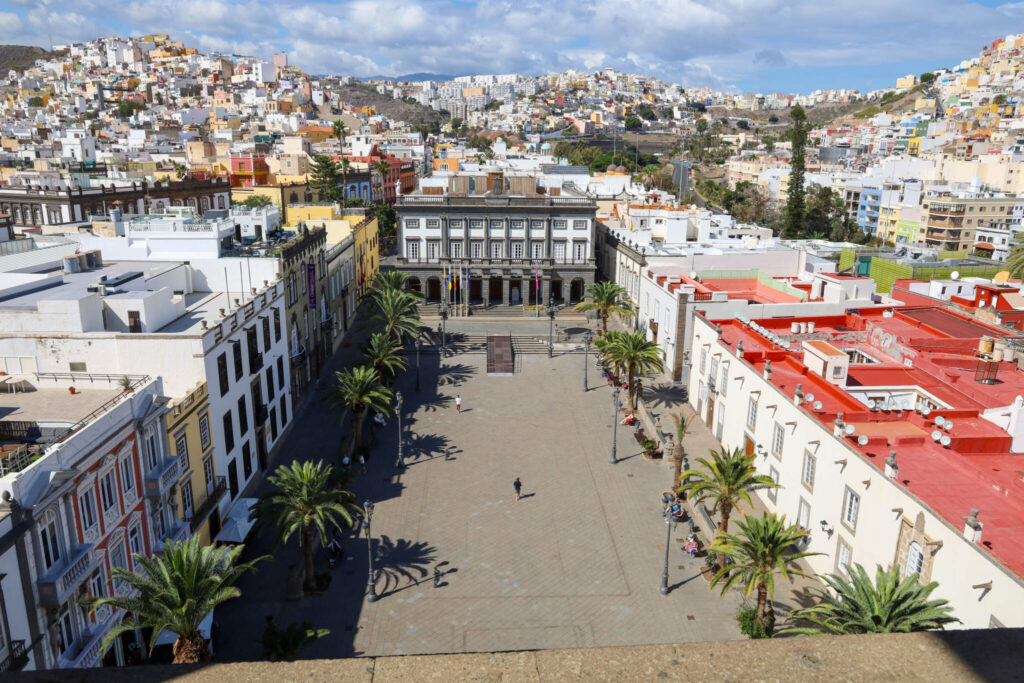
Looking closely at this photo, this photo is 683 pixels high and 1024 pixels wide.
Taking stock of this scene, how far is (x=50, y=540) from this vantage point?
18891 mm

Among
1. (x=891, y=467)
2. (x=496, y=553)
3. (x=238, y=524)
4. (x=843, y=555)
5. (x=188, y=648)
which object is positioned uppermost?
(x=891, y=467)

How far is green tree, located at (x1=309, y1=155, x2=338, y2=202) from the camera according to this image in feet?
315

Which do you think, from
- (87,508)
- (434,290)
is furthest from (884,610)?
(434,290)

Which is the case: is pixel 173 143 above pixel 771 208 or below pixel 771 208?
above

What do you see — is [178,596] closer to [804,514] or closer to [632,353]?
[804,514]

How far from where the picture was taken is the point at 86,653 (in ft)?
66.8

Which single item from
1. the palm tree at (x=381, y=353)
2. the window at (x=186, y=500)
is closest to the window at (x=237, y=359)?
the window at (x=186, y=500)

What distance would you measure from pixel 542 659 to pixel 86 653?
2159 centimetres

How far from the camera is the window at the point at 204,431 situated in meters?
28.9

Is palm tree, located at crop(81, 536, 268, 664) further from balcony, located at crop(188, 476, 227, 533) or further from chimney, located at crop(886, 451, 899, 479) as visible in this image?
Result: chimney, located at crop(886, 451, 899, 479)

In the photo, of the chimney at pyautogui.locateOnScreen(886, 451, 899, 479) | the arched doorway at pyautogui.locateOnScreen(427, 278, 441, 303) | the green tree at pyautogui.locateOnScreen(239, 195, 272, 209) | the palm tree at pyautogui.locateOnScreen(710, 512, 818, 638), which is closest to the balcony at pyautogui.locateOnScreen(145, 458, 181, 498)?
the palm tree at pyautogui.locateOnScreen(710, 512, 818, 638)

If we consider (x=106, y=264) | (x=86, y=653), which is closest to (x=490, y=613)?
(x=86, y=653)

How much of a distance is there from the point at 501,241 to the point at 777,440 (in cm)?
4685

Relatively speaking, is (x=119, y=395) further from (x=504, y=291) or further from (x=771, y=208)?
(x=771, y=208)
